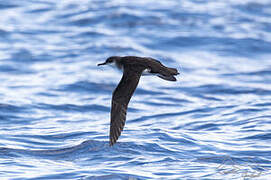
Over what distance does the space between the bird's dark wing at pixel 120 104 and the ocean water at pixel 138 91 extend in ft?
1.83

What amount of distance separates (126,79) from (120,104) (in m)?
0.43

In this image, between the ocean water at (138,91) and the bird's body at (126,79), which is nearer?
the bird's body at (126,79)

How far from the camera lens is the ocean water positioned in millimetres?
7863

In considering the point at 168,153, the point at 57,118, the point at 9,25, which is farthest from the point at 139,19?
the point at 168,153

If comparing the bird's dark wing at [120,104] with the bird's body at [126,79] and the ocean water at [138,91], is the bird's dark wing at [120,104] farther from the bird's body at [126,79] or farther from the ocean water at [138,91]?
the ocean water at [138,91]

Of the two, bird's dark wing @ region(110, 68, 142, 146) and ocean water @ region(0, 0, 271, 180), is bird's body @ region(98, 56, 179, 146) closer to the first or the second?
bird's dark wing @ region(110, 68, 142, 146)

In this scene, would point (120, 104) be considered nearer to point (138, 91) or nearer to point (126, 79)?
point (126, 79)

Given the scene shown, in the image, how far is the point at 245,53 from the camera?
14.9 m

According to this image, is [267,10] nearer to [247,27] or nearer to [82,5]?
[247,27]

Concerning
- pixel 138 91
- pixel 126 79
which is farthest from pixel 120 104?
pixel 138 91

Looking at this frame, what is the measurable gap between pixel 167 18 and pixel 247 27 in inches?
82.0

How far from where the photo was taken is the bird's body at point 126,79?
7.08 metres

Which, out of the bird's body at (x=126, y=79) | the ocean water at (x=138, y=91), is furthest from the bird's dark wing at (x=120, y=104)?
the ocean water at (x=138, y=91)

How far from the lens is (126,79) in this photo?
7.51 metres
